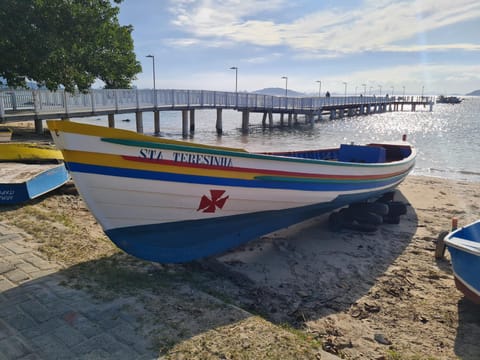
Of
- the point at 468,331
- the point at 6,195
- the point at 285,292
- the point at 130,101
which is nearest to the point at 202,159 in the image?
the point at 285,292

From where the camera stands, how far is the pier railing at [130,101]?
694 inches

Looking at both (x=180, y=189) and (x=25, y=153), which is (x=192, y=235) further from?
(x=25, y=153)

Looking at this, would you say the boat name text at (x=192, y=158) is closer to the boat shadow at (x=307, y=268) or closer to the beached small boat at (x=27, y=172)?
the boat shadow at (x=307, y=268)

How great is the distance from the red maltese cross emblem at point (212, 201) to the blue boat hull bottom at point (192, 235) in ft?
0.77

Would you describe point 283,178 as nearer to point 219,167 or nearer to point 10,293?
point 219,167

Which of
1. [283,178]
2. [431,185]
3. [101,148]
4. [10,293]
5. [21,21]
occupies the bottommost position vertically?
[431,185]

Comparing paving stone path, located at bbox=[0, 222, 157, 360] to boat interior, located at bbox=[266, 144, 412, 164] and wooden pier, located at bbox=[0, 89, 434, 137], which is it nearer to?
boat interior, located at bbox=[266, 144, 412, 164]

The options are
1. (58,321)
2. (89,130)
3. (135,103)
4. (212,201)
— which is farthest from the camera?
(135,103)

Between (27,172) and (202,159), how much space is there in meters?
5.45

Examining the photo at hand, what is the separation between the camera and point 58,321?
11.9 feet

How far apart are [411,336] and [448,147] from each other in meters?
28.2

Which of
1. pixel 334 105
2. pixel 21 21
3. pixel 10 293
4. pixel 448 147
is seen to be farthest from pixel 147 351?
pixel 334 105

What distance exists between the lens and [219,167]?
5250 millimetres

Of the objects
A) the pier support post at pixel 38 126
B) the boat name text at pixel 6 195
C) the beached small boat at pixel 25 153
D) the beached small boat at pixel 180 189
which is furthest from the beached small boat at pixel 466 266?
the pier support post at pixel 38 126
